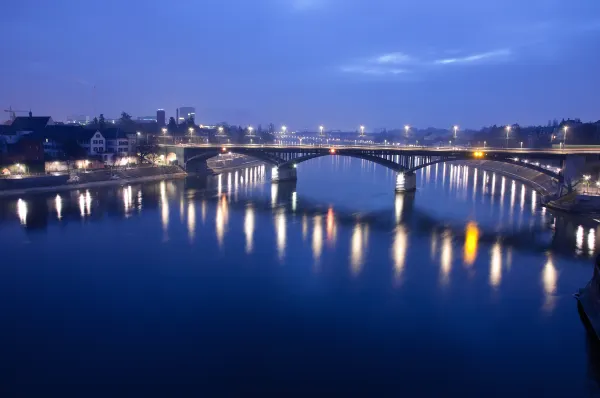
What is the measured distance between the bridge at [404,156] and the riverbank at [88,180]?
3.16 metres

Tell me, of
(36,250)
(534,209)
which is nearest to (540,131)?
(534,209)

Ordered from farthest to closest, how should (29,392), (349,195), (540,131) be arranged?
1. (540,131)
2. (349,195)
3. (29,392)

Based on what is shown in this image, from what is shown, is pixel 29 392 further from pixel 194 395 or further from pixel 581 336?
pixel 581 336

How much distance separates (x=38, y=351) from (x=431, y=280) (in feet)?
35.0

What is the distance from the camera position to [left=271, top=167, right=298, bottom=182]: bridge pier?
39.6 m

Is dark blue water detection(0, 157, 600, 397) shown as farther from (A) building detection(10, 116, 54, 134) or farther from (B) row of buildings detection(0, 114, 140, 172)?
(A) building detection(10, 116, 54, 134)

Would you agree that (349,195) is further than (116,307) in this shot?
Yes

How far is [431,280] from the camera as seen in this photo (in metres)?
13.8

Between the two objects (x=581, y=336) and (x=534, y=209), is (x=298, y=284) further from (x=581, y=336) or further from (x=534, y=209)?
(x=534, y=209)

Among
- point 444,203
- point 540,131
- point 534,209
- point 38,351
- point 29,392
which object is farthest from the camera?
point 540,131

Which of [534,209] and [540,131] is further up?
[540,131]

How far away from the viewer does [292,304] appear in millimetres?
11781

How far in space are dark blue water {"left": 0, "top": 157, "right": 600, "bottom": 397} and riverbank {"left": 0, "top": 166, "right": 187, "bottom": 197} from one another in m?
5.56

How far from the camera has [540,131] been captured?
6825 cm
